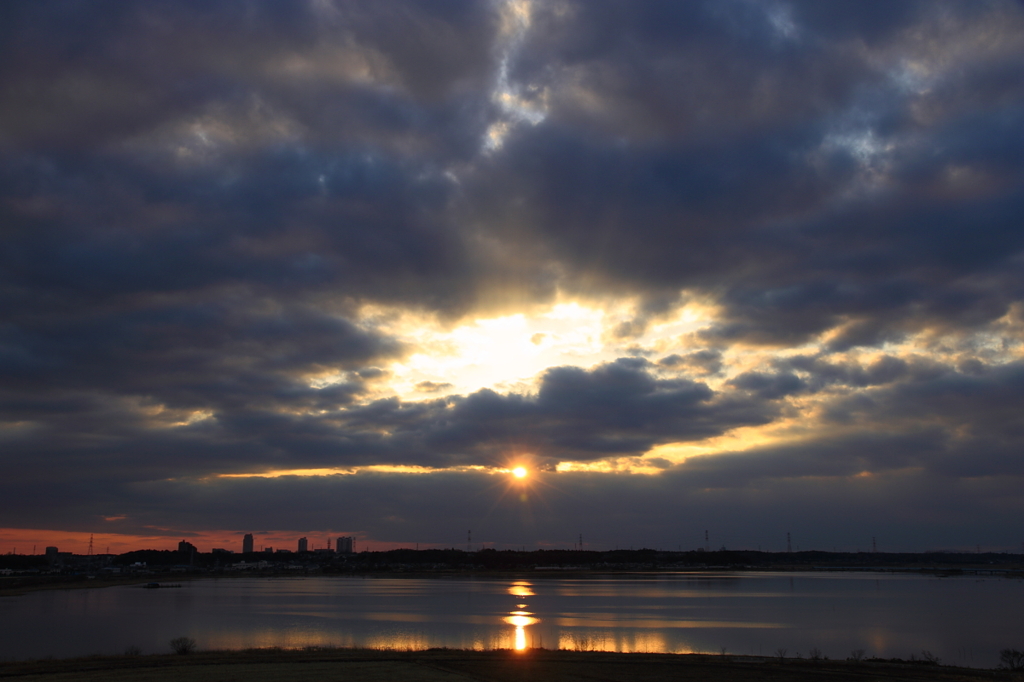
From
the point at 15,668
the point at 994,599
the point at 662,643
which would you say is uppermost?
Answer: the point at 15,668

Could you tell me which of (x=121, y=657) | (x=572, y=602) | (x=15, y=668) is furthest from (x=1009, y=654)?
(x=572, y=602)

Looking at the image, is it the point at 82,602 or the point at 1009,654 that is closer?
the point at 1009,654

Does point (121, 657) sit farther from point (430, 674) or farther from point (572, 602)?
point (572, 602)

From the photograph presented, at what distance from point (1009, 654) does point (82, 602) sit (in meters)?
111

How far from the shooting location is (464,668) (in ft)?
101

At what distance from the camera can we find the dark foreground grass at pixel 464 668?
28.0 meters

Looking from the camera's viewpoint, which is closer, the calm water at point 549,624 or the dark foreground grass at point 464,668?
the dark foreground grass at point 464,668

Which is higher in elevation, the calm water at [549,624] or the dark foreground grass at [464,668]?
the dark foreground grass at [464,668]

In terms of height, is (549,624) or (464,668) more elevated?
(464,668)

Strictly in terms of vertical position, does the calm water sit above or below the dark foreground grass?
below

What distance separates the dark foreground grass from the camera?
2797 centimetres

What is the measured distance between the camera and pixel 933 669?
3109cm

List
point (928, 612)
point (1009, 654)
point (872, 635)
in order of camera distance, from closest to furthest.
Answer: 1. point (1009, 654)
2. point (872, 635)
3. point (928, 612)

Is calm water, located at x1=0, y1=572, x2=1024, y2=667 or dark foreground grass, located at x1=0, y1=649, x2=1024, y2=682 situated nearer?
dark foreground grass, located at x1=0, y1=649, x2=1024, y2=682
